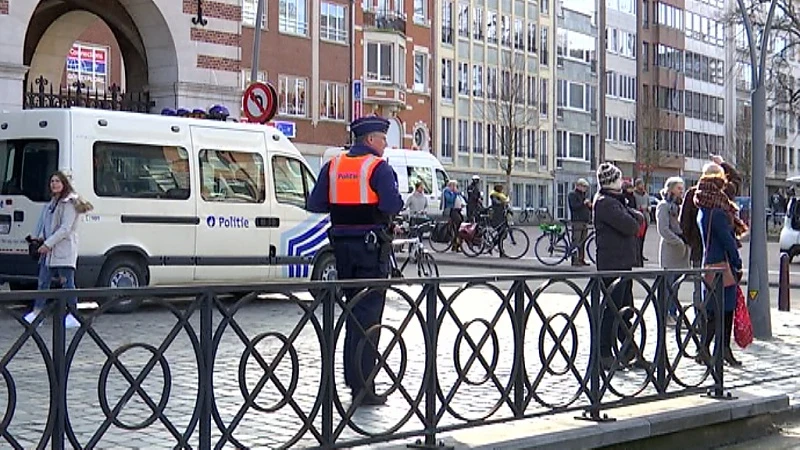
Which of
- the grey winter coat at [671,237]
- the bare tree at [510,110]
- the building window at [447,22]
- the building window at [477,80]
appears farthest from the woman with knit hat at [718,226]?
the building window at [477,80]

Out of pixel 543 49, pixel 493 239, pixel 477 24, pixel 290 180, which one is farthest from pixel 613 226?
pixel 543 49

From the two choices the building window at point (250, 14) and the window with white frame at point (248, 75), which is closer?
the window with white frame at point (248, 75)

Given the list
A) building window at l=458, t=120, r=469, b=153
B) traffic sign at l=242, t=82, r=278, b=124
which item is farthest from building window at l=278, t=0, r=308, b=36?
traffic sign at l=242, t=82, r=278, b=124

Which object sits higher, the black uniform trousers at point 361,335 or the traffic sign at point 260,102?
the traffic sign at point 260,102

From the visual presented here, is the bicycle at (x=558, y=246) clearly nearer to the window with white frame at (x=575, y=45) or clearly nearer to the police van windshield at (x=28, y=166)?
the police van windshield at (x=28, y=166)

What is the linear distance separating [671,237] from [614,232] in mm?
3329

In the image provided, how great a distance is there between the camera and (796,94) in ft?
156

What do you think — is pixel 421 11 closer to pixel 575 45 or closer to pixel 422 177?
pixel 575 45

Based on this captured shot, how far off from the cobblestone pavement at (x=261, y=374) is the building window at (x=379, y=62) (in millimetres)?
47789

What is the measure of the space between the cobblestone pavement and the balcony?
158ft

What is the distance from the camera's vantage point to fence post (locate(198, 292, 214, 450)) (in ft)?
17.9

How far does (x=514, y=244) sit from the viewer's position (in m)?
27.9

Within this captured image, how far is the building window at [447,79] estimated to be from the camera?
6319 cm

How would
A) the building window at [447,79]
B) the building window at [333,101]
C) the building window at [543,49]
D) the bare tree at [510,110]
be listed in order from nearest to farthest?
the building window at [333,101] → the building window at [447,79] → the bare tree at [510,110] → the building window at [543,49]
